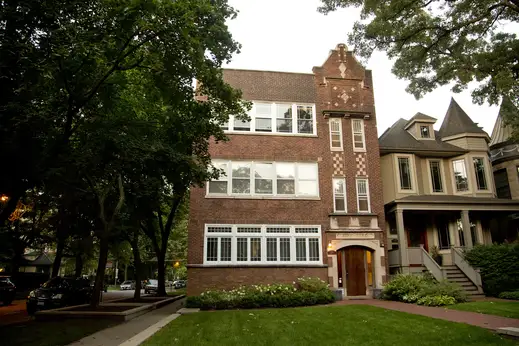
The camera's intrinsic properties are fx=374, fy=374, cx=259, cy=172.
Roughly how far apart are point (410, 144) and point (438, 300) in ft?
35.2

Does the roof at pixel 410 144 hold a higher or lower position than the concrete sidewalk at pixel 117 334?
higher

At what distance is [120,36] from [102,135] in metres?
4.51

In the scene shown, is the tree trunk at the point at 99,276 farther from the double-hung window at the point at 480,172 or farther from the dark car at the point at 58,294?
the double-hung window at the point at 480,172

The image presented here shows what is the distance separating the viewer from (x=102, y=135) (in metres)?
13.3

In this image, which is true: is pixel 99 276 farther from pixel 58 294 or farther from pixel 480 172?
pixel 480 172

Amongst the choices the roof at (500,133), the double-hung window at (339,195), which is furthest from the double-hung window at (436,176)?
the double-hung window at (339,195)

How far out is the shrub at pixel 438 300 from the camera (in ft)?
49.9

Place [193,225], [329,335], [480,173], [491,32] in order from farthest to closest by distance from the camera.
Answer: [480,173] < [193,225] < [491,32] < [329,335]

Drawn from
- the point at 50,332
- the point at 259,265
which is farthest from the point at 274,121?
the point at 50,332

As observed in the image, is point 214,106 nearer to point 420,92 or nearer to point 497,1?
point 420,92

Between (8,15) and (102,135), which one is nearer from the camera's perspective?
(8,15)

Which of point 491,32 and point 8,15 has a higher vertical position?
point 491,32

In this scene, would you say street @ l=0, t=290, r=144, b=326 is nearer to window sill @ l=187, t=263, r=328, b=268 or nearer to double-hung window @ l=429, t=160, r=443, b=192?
window sill @ l=187, t=263, r=328, b=268

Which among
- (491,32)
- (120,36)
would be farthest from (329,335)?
(491,32)
